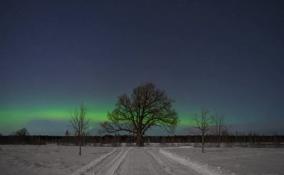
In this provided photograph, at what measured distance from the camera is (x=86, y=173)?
64.0 feet

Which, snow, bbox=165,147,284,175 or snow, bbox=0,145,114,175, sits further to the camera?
snow, bbox=165,147,284,175

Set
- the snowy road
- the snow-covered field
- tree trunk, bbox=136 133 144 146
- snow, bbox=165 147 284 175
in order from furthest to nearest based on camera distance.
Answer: tree trunk, bbox=136 133 144 146 < snow, bbox=165 147 284 175 < the snow-covered field < the snowy road

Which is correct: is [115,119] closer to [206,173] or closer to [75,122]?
[75,122]

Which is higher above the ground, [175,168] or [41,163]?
[175,168]

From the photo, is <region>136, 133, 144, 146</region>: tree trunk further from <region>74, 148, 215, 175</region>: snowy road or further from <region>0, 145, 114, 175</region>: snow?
<region>74, 148, 215, 175</region>: snowy road

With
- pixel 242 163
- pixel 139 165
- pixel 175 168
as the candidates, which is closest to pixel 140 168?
pixel 175 168

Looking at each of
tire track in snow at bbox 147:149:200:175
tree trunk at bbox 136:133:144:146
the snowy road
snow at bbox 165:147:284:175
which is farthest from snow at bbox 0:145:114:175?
tree trunk at bbox 136:133:144:146

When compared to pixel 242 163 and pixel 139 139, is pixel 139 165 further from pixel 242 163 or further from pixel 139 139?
pixel 139 139

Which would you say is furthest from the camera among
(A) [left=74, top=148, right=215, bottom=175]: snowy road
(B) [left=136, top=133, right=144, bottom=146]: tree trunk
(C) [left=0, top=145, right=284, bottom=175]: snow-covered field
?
(B) [left=136, top=133, right=144, bottom=146]: tree trunk

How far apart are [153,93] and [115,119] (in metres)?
9.34

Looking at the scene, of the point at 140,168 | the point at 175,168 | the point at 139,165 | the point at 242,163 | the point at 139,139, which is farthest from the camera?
the point at 139,139

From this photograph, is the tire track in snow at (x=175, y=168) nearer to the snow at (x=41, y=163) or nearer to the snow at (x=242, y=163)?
the snow at (x=242, y=163)

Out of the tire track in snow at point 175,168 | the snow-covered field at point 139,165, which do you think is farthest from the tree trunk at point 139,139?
the tire track in snow at point 175,168

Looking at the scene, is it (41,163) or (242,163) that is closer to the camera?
(41,163)
